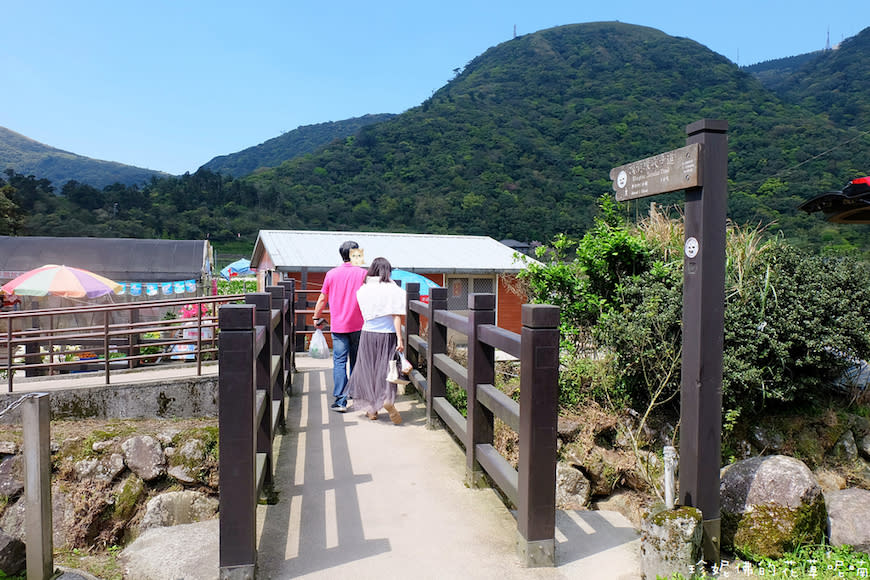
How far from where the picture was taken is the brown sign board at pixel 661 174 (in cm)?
312

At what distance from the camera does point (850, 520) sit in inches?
143

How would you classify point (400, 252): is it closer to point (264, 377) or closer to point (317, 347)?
point (317, 347)

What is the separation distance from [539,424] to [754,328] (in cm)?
320

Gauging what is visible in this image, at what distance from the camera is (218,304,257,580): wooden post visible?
2723mm

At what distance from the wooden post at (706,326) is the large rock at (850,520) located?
38.1 inches

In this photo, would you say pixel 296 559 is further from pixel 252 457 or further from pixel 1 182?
pixel 1 182

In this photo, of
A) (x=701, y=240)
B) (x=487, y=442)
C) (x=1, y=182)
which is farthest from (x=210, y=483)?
(x=1, y=182)

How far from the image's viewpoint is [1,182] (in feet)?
151

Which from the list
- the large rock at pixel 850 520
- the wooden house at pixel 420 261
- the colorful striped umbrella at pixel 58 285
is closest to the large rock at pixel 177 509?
the large rock at pixel 850 520

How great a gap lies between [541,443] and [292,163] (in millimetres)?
71491

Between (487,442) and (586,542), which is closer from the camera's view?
(586,542)

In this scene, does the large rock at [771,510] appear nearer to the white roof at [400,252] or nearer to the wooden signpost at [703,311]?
the wooden signpost at [703,311]

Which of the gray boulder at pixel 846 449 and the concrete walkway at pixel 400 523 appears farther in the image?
the gray boulder at pixel 846 449

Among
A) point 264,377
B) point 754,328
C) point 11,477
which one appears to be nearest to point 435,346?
point 264,377
